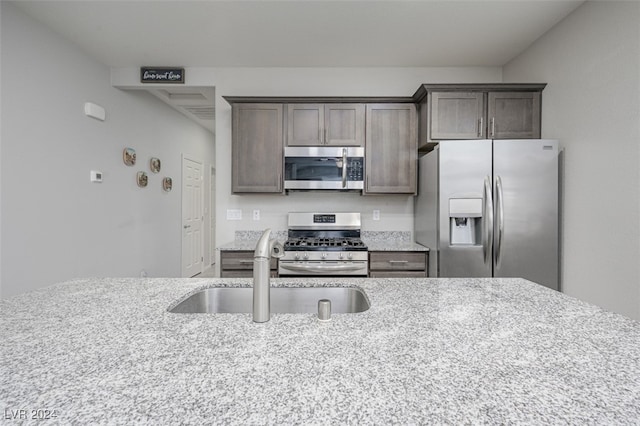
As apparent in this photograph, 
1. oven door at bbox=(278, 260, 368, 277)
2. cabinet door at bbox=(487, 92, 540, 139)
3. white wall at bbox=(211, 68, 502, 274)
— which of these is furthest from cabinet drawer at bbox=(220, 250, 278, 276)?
cabinet door at bbox=(487, 92, 540, 139)

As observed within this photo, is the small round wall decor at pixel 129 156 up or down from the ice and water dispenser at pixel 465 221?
up

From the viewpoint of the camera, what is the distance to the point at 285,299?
1396 mm

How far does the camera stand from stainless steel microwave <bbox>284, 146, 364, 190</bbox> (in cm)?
308

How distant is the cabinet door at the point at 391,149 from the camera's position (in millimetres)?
3086

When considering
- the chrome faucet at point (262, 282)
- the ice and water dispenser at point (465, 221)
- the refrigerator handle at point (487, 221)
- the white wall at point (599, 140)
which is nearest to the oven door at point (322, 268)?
the ice and water dispenser at point (465, 221)

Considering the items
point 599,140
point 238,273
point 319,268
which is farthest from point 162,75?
point 599,140

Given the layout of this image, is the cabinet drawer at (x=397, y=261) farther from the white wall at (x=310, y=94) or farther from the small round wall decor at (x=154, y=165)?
the small round wall decor at (x=154, y=165)

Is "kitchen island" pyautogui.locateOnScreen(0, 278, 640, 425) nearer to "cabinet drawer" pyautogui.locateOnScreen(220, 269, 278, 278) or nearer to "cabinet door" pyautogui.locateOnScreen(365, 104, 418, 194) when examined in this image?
"cabinet drawer" pyautogui.locateOnScreen(220, 269, 278, 278)

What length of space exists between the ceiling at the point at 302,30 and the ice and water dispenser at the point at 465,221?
57.6 inches

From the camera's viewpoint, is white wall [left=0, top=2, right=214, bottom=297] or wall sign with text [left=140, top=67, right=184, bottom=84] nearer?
white wall [left=0, top=2, right=214, bottom=297]

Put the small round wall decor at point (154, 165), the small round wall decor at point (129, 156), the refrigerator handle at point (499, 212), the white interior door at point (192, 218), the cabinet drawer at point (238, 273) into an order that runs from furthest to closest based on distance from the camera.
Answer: the white interior door at point (192, 218) → the small round wall decor at point (154, 165) → the small round wall decor at point (129, 156) → the cabinet drawer at point (238, 273) → the refrigerator handle at point (499, 212)

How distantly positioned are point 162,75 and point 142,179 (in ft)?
4.52

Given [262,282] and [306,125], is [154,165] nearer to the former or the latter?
[306,125]

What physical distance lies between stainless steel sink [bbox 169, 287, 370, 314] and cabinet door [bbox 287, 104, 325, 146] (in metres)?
1.98
